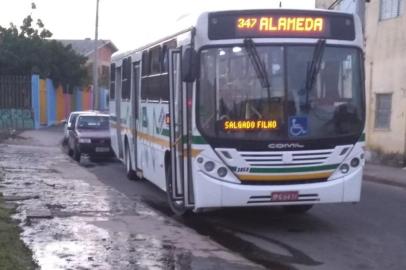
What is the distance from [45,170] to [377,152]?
11.0 meters

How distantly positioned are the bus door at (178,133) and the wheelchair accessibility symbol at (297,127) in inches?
59.1

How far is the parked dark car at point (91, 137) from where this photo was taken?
22.8 meters

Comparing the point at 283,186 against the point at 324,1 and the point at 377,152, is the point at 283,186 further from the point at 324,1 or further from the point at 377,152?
→ the point at 324,1

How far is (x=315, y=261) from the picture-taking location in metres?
8.55

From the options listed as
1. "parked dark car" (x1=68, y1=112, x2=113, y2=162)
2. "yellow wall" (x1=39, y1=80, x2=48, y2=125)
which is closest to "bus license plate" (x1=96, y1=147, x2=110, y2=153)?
"parked dark car" (x1=68, y1=112, x2=113, y2=162)

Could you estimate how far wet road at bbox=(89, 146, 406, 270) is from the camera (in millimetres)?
8625

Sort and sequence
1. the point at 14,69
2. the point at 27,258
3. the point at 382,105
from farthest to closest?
the point at 14,69, the point at 382,105, the point at 27,258

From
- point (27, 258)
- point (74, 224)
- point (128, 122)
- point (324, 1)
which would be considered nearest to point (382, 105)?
point (324, 1)

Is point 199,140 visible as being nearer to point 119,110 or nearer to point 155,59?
point 155,59

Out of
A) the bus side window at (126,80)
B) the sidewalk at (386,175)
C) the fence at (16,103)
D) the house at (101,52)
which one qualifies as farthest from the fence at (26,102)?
the sidewalk at (386,175)

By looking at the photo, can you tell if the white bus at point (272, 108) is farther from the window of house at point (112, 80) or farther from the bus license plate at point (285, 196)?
the window of house at point (112, 80)

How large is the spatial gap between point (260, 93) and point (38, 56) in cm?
3729

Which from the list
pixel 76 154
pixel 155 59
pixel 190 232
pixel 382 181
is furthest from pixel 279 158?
pixel 76 154

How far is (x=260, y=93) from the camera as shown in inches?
387
